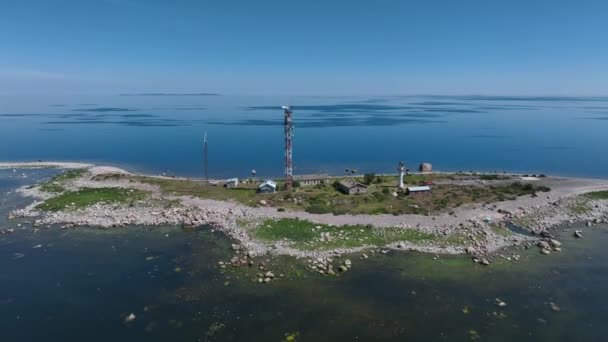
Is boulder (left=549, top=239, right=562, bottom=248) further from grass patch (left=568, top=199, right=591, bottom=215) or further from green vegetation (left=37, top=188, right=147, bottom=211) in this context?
green vegetation (left=37, top=188, right=147, bottom=211)

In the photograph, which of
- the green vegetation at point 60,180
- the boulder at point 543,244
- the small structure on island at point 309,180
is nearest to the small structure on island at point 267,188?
the small structure on island at point 309,180

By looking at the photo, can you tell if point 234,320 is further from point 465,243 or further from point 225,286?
point 465,243

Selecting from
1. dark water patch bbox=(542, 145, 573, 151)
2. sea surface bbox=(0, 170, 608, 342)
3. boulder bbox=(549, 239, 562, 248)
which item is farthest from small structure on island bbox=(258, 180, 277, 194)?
dark water patch bbox=(542, 145, 573, 151)

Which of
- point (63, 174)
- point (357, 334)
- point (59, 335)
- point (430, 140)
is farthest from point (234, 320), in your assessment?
point (430, 140)

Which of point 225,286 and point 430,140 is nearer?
point 225,286

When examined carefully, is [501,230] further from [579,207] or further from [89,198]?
[89,198]

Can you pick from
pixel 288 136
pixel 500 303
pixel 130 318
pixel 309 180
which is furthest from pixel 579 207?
pixel 130 318
